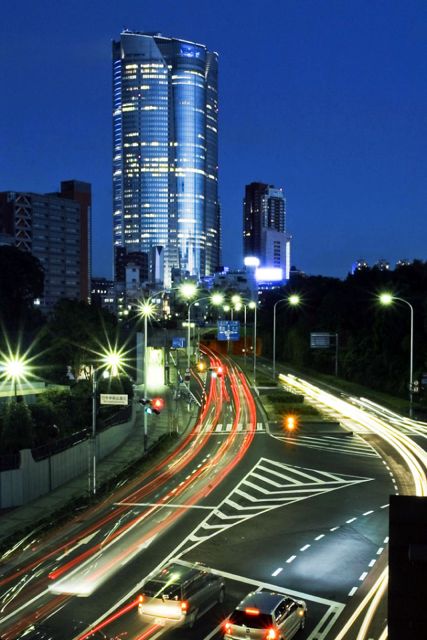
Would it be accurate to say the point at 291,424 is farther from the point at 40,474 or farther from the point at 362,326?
the point at 362,326

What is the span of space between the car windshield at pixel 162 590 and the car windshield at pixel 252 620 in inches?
75.2

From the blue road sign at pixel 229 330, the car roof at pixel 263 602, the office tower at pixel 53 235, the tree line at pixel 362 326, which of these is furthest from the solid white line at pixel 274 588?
the office tower at pixel 53 235

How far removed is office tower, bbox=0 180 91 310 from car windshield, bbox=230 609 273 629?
15446 centimetres

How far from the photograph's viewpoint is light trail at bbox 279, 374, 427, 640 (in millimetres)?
18047

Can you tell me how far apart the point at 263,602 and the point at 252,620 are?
28.1 inches

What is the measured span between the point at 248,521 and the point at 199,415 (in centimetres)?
3421

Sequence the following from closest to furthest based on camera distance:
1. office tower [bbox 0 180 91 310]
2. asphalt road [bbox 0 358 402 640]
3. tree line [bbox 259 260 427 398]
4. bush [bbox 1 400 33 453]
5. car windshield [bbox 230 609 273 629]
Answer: car windshield [bbox 230 609 273 629]
asphalt road [bbox 0 358 402 640]
bush [bbox 1 400 33 453]
tree line [bbox 259 260 427 398]
office tower [bbox 0 180 91 310]

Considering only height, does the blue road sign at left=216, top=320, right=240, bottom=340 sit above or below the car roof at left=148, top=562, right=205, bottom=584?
above

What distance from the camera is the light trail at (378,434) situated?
1805 cm

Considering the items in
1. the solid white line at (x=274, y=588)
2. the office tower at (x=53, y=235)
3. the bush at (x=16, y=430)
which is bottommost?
the solid white line at (x=274, y=588)

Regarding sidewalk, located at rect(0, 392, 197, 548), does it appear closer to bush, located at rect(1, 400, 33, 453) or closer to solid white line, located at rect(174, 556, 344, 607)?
bush, located at rect(1, 400, 33, 453)

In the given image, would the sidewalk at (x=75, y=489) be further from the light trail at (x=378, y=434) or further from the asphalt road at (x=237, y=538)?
the light trail at (x=378, y=434)

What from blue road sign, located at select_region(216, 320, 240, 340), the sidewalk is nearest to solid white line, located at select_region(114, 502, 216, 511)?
the sidewalk

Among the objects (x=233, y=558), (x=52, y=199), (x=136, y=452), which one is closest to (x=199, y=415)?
(x=136, y=452)
